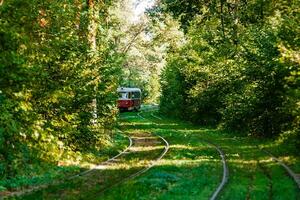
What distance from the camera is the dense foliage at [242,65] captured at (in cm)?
2295

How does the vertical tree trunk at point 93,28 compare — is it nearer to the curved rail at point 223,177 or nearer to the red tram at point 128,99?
the curved rail at point 223,177

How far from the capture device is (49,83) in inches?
571

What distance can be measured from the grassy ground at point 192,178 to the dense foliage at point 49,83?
138cm

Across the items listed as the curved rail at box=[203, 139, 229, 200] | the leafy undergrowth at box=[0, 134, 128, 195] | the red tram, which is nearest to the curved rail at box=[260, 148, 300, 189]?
the curved rail at box=[203, 139, 229, 200]

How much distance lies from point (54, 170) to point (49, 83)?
247cm

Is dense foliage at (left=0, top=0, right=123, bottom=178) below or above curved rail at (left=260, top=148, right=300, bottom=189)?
above

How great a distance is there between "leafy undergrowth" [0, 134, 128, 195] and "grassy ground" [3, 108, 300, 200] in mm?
655

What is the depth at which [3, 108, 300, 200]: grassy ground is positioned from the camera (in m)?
14.1

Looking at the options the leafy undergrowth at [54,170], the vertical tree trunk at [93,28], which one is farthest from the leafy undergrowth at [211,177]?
the vertical tree trunk at [93,28]

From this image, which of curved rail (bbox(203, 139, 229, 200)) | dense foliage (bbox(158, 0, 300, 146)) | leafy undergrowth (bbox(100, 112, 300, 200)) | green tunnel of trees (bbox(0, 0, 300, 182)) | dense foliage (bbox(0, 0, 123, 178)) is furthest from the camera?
dense foliage (bbox(158, 0, 300, 146))

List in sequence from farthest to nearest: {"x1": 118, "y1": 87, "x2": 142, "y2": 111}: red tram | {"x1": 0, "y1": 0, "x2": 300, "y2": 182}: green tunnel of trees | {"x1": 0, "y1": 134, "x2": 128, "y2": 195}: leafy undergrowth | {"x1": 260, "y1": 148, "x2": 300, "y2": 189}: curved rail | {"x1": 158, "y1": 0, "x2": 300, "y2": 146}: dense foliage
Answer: {"x1": 118, "y1": 87, "x2": 142, "y2": 111}: red tram
{"x1": 158, "y1": 0, "x2": 300, "y2": 146}: dense foliage
{"x1": 260, "y1": 148, "x2": 300, "y2": 189}: curved rail
{"x1": 0, "y1": 134, "x2": 128, "y2": 195}: leafy undergrowth
{"x1": 0, "y1": 0, "x2": 300, "y2": 182}: green tunnel of trees

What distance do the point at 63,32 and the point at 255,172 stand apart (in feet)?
25.9

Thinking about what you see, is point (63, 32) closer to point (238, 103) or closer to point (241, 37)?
point (238, 103)

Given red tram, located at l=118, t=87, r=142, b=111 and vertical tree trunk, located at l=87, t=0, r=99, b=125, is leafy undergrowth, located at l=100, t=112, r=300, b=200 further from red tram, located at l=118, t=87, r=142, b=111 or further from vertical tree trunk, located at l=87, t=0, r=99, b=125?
red tram, located at l=118, t=87, r=142, b=111
